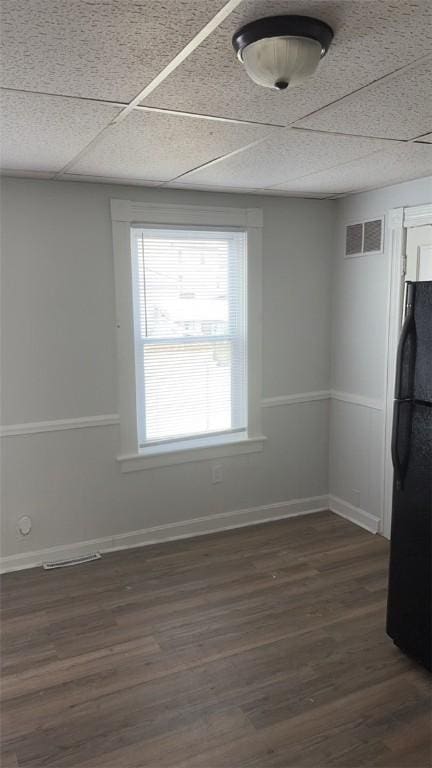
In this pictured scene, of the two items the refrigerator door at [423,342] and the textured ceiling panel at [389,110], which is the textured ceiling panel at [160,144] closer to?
the textured ceiling panel at [389,110]

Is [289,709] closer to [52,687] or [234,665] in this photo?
[234,665]

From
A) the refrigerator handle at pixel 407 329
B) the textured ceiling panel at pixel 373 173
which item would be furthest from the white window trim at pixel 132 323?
the refrigerator handle at pixel 407 329

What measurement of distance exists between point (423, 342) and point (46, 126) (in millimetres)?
1845

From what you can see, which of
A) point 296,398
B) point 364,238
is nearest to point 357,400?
point 296,398

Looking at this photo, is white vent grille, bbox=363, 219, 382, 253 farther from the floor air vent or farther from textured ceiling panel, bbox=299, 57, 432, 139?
the floor air vent

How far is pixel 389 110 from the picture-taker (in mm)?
2051

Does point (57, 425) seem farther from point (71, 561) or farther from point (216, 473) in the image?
point (216, 473)

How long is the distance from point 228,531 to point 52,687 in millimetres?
1847

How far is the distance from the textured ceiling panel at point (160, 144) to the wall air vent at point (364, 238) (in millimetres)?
1482

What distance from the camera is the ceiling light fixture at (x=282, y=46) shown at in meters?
1.37

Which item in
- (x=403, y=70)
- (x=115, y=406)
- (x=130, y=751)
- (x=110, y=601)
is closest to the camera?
(x=403, y=70)

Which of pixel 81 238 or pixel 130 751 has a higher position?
→ pixel 81 238

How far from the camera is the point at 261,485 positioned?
4285 millimetres

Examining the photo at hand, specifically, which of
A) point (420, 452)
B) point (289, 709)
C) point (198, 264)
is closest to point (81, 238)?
point (198, 264)
